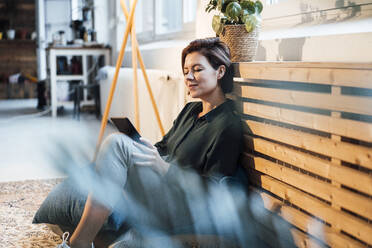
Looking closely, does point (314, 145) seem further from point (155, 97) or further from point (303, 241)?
point (155, 97)

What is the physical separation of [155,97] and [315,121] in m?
2.12

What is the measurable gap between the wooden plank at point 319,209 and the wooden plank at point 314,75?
363mm

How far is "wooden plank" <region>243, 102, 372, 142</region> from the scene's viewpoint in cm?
122

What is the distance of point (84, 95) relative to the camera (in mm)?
6867

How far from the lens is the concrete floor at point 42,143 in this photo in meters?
3.41

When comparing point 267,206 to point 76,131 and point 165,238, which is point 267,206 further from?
point 76,131

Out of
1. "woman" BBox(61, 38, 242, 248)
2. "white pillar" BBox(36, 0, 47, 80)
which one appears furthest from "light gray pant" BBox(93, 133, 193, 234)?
"white pillar" BBox(36, 0, 47, 80)

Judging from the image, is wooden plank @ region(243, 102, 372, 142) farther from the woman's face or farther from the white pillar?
the white pillar

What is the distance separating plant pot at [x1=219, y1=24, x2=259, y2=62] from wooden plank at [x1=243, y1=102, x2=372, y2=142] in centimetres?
25

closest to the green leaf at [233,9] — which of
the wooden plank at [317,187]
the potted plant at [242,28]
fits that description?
the potted plant at [242,28]

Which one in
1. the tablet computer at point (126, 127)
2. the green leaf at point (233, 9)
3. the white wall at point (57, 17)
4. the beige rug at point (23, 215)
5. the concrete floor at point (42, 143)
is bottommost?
the beige rug at point (23, 215)

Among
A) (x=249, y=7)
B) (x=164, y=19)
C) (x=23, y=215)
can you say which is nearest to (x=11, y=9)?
(x=164, y=19)

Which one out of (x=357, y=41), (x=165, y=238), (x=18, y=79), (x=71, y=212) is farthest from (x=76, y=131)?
(x=18, y=79)

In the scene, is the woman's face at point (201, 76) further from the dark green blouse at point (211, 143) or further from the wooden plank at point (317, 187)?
the wooden plank at point (317, 187)
